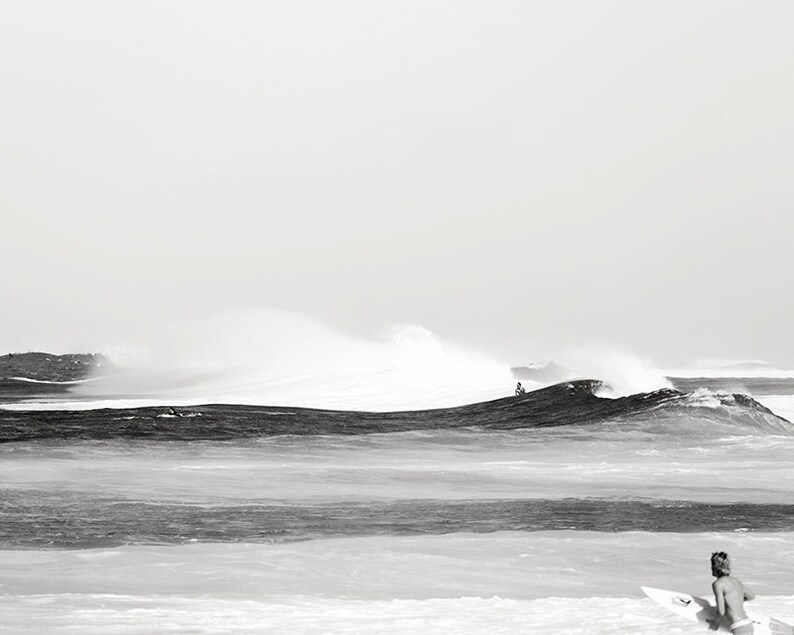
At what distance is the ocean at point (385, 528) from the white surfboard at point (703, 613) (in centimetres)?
50

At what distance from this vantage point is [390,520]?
15.7m

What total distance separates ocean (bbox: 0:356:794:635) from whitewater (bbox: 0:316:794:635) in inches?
1.9

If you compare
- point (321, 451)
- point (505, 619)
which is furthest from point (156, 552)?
point (321, 451)

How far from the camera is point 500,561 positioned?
12812 mm

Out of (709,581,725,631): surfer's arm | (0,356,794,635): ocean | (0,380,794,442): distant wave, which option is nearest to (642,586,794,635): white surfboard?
(709,581,725,631): surfer's arm

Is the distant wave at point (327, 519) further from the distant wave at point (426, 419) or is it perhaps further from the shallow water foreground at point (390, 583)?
the distant wave at point (426, 419)

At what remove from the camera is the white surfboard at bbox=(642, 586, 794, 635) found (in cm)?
823

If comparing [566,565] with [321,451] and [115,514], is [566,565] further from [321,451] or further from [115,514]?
[321,451]

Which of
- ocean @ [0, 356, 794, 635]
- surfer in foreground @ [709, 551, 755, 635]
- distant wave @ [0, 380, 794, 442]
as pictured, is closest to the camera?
surfer in foreground @ [709, 551, 755, 635]

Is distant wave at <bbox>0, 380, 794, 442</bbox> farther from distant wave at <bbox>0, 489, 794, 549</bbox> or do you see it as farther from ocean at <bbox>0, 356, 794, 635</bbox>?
distant wave at <bbox>0, 489, 794, 549</bbox>

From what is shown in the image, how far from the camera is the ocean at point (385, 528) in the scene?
34.0ft

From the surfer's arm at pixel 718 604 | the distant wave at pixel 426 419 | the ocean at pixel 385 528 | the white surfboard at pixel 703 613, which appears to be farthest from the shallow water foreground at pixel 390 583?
the distant wave at pixel 426 419

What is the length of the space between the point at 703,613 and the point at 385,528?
6879 millimetres

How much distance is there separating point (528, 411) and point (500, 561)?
27775mm
